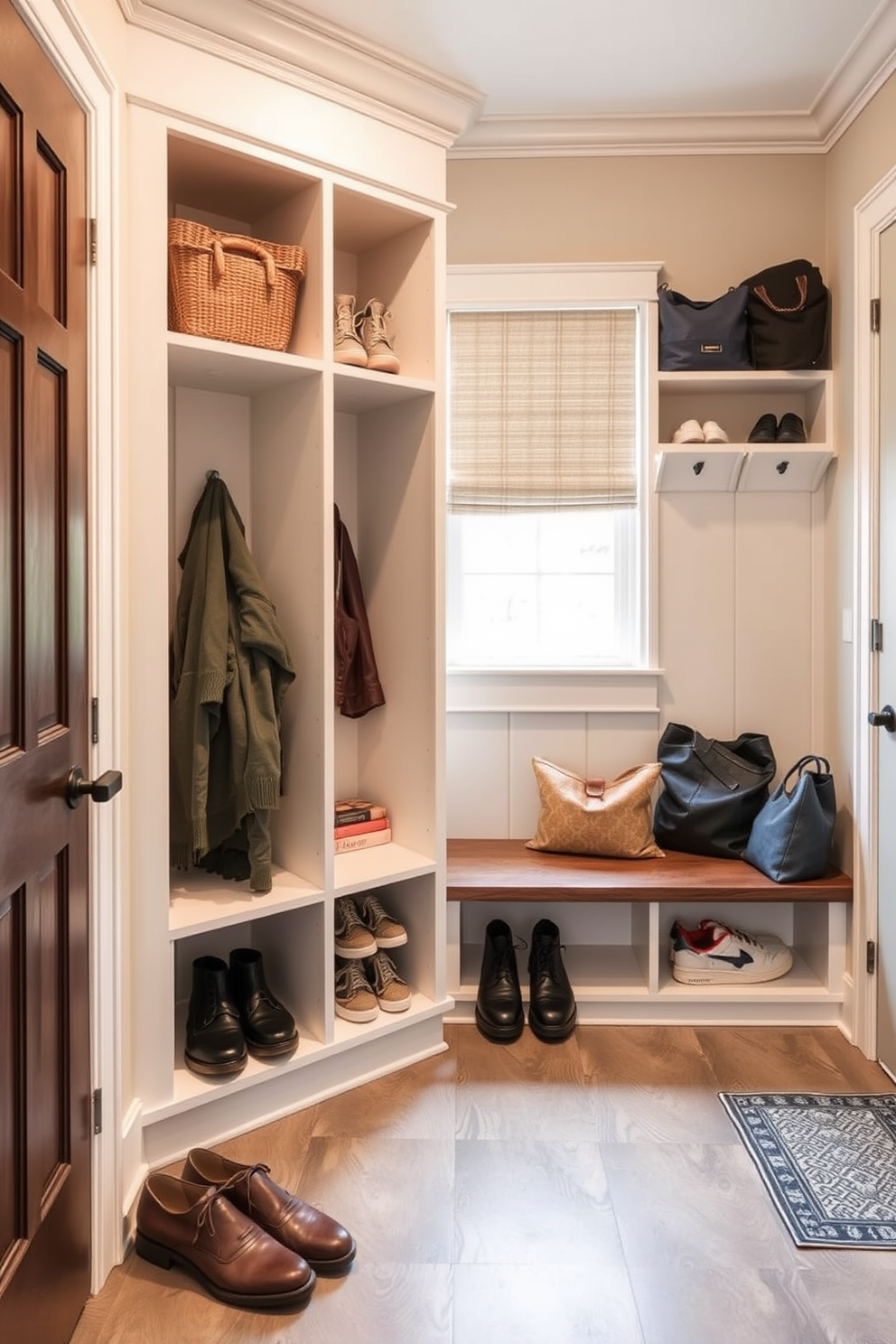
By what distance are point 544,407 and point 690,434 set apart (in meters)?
0.47

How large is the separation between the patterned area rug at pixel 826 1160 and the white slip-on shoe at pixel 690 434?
1.81 m

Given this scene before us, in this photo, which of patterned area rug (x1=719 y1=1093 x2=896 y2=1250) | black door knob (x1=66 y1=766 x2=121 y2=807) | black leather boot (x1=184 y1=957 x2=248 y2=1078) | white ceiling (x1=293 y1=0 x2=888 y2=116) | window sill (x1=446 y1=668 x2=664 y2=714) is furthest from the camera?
window sill (x1=446 y1=668 x2=664 y2=714)

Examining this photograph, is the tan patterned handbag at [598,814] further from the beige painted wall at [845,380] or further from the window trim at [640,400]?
the beige painted wall at [845,380]

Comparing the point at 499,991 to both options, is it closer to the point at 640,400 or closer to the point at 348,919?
the point at 348,919

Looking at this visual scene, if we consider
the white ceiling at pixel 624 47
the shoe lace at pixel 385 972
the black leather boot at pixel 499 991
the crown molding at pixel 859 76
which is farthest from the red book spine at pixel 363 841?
the crown molding at pixel 859 76

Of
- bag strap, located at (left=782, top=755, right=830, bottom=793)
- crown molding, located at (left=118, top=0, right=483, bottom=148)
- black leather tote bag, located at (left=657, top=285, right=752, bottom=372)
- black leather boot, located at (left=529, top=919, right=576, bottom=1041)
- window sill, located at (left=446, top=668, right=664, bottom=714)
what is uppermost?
crown molding, located at (left=118, top=0, right=483, bottom=148)

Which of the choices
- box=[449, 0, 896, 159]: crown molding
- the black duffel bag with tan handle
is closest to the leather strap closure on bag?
the black duffel bag with tan handle

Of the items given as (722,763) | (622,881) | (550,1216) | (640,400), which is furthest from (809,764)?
(550,1216)

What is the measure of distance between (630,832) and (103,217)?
2.08 meters

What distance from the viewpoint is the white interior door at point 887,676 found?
242 cm

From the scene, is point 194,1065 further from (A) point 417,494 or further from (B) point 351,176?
(B) point 351,176

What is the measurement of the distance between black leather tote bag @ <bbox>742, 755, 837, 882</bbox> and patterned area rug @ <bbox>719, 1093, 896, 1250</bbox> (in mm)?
594

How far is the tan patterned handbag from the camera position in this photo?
2848 mm

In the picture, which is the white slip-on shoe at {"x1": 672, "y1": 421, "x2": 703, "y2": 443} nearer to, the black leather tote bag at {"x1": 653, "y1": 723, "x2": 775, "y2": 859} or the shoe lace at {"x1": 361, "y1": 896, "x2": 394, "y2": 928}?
the black leather tote bag at {"x1": 653, "y1": 723, "x2": 775, "y2": 859}
